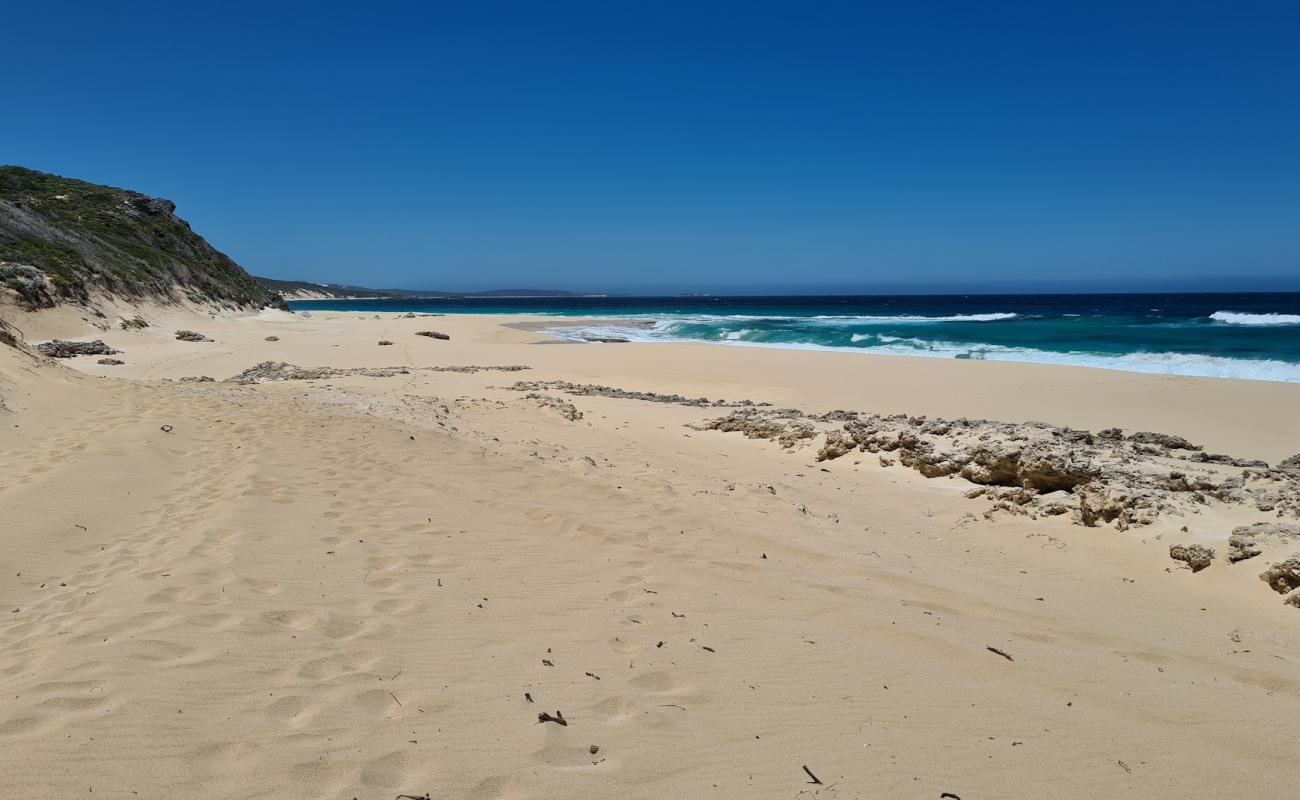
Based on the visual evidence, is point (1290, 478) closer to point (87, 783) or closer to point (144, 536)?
point (87, 783)

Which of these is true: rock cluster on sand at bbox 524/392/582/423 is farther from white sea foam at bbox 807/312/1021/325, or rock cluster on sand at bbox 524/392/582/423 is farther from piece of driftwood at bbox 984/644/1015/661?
white sea foam at bbox 807/312/1021/325

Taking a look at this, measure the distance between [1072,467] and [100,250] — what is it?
121ft

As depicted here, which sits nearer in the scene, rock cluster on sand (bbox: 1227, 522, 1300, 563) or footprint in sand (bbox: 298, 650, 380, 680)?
footprint in sand (bbox: 298, 650, 380, 680)

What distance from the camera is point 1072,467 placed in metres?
6.17

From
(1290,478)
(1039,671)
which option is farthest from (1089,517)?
(1039,671)

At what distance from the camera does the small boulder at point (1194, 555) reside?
459 cm

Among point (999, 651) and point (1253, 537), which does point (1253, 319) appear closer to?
point (1253, 537)

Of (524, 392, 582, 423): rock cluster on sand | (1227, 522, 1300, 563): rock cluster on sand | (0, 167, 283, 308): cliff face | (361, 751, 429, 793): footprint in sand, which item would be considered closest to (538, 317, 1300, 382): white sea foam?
(524, 392, 582, 423): rock cluster on sand

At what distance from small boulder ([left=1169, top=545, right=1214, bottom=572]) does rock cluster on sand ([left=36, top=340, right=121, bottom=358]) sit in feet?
70.2

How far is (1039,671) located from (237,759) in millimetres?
3474

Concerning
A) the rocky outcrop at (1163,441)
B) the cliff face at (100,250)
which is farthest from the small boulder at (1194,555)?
the cliff face at (100,250)

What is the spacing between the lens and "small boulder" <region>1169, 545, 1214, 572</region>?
15.1 ft

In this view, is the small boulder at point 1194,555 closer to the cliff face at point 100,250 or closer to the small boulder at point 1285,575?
the small boulder at point 1285,575

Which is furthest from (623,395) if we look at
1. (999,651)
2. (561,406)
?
(999,651)
